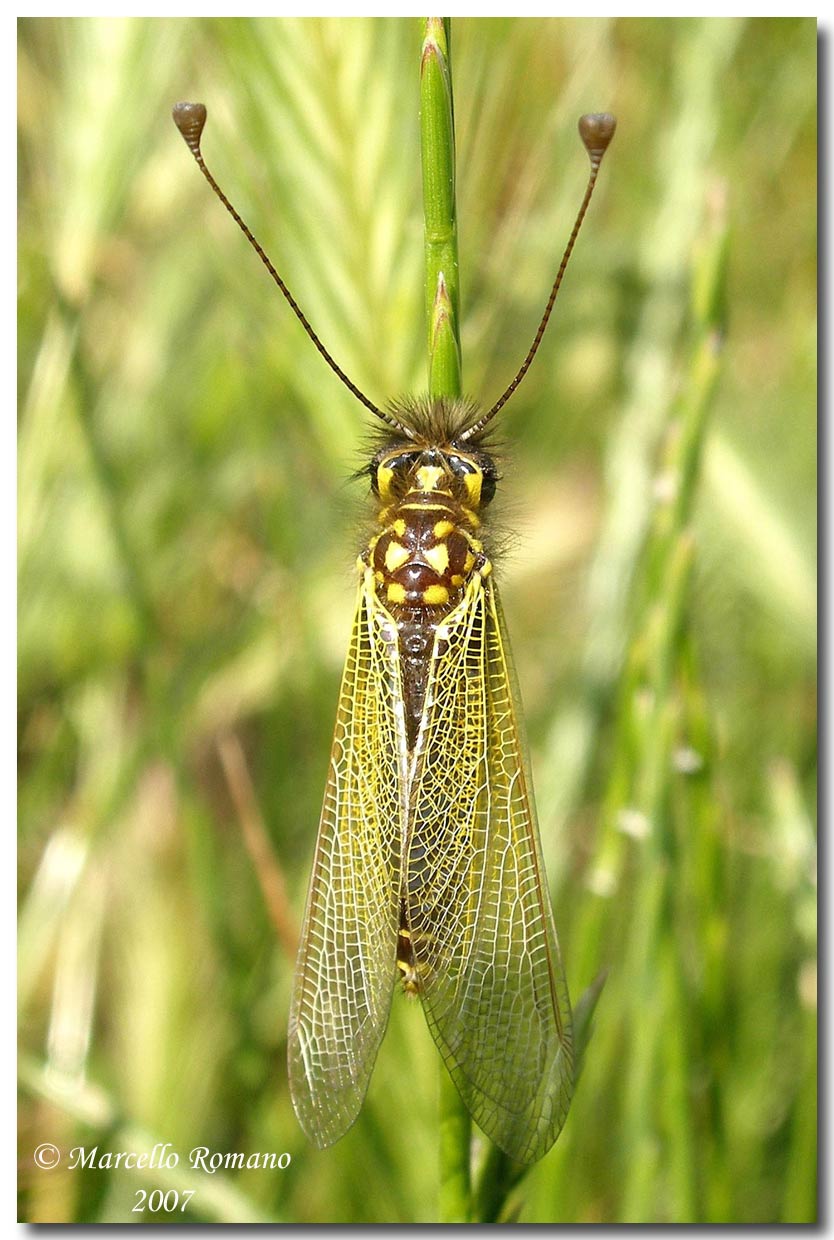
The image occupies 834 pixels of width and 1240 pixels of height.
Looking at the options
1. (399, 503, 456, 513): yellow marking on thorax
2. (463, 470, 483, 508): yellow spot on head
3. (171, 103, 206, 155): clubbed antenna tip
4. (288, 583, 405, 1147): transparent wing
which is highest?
(171, 103, 206, 155): clubbed antenna tip

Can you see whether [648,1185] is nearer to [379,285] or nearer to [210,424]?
[379,285]

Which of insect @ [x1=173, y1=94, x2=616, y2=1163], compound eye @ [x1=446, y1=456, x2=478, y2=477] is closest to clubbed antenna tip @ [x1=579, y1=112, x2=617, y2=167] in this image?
insect @ [x1=173, y1=94, x2=616, y2=1163]

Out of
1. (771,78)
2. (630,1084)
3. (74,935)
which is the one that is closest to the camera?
(630,1084)

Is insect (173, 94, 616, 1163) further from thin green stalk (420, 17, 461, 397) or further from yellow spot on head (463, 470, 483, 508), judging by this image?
thin green stalk (420, 17, 461, 397)

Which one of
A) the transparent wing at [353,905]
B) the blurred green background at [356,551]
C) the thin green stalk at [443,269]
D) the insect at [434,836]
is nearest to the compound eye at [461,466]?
the insect at [434,836]

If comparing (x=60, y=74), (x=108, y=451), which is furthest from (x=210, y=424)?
(x=60, y=74)

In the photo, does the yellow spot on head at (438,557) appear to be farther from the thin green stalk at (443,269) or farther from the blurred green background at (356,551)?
the thin green stalk at (443,269)
